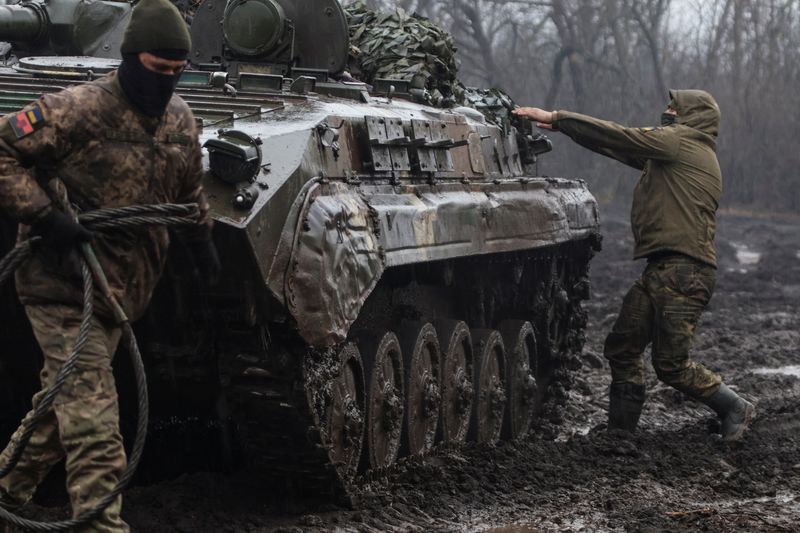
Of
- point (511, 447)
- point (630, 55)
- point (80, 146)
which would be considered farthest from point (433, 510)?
point (630, 55)

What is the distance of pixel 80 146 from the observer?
210 inches

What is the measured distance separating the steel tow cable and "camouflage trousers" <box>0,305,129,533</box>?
0.21ft

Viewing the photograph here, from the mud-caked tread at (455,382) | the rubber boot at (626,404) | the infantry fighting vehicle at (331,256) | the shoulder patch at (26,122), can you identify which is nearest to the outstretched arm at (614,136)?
the infantry fighting vehicle at (331,256)

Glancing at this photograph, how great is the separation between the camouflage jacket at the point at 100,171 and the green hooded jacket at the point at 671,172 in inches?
164

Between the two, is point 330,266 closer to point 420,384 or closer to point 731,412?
point 420,384

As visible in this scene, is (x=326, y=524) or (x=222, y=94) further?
(x=222, y=94)

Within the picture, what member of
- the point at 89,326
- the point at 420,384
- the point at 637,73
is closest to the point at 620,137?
the point at 420,384

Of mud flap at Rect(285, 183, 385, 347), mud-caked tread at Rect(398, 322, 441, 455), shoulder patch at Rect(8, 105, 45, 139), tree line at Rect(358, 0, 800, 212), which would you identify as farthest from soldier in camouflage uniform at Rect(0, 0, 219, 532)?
tree line at Rect(358, 0, 800, 212)

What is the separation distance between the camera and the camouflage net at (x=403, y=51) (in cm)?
1053

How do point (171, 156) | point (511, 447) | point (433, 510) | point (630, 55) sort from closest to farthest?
point (171, 156) → point (433, 510) → point (511, 447) → point (630, 55)

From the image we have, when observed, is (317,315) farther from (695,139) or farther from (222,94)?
(695,139)

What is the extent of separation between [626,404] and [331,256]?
402 centimetres

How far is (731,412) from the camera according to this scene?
962cm

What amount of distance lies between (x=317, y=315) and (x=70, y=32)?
3.99m
